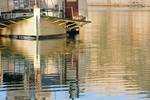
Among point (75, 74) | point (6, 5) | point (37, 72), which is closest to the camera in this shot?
point (75, 74)

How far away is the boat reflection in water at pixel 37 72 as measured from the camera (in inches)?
564

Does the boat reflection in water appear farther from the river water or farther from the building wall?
the building wall

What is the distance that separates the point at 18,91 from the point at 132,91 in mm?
3500

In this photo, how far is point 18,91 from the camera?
1445cm

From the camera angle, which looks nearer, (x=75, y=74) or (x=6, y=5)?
(x=75, y=74)

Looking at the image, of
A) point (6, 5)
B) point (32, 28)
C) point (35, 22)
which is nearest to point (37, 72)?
point (35, 22)

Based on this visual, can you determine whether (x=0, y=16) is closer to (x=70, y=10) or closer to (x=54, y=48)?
(x=70, y=10)

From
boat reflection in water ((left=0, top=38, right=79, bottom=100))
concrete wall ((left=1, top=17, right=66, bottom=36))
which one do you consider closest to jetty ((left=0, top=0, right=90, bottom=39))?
concrete wall ((left=1, top=17, right=66, bottom=36))

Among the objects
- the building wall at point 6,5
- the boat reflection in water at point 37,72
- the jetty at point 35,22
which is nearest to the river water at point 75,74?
the boat reflection in water at point 37,72

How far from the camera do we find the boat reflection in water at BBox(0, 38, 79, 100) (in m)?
14.3

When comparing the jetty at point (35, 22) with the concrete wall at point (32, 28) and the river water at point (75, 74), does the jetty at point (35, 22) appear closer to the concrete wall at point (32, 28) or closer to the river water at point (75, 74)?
the concrete wall at point (32, 28)

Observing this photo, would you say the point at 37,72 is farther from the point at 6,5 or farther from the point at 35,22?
the point at 6,5

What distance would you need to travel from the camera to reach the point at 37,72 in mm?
18266

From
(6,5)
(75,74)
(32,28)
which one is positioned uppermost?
(6,5)
